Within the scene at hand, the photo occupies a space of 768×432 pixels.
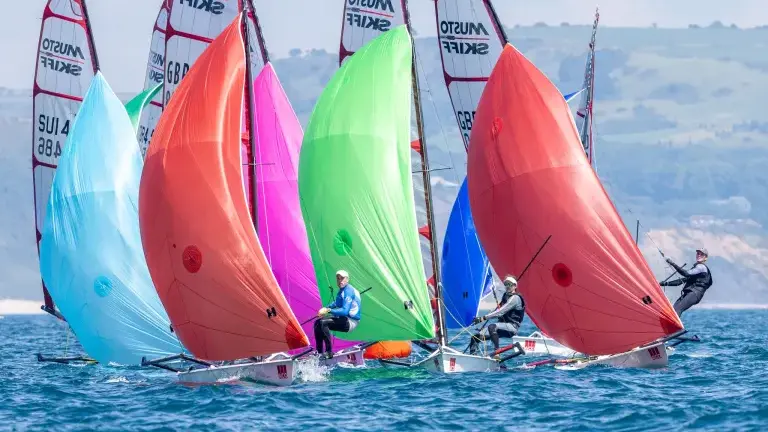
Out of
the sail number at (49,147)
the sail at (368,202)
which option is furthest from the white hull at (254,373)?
the sail number at (49,147)

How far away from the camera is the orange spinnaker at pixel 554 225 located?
77.7ft

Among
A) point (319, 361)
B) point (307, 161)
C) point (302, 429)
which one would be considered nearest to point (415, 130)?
point (307, 161)

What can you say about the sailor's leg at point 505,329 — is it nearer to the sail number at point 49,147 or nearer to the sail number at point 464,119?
the sail number at point 464,119

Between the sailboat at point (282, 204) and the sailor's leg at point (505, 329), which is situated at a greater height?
the sailboat at point (282, 204)

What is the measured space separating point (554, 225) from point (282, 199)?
6163mm

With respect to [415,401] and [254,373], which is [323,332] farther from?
[415,401]

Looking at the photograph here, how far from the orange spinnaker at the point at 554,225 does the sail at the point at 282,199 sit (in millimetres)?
3932

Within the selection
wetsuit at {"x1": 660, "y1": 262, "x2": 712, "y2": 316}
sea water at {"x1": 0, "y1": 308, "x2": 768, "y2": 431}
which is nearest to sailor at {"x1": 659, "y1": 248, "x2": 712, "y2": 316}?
wetsuit at {"x1": 660, "y1": 262, "x2": 712, "y2": 316}

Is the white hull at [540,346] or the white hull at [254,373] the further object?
the white hull at [540,346]

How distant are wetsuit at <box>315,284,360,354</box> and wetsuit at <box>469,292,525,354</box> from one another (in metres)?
2.80

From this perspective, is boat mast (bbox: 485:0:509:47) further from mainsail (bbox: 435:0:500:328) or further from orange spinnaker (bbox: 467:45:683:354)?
orange spinnaker (bbox: 467:45:683:354)

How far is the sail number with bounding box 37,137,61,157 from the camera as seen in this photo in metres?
33.6

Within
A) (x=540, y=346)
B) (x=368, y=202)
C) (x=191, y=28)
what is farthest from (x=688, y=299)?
(x=191, y=28)

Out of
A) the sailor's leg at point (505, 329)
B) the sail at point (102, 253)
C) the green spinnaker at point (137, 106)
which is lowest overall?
the sailor's leg at point (505, 329)
